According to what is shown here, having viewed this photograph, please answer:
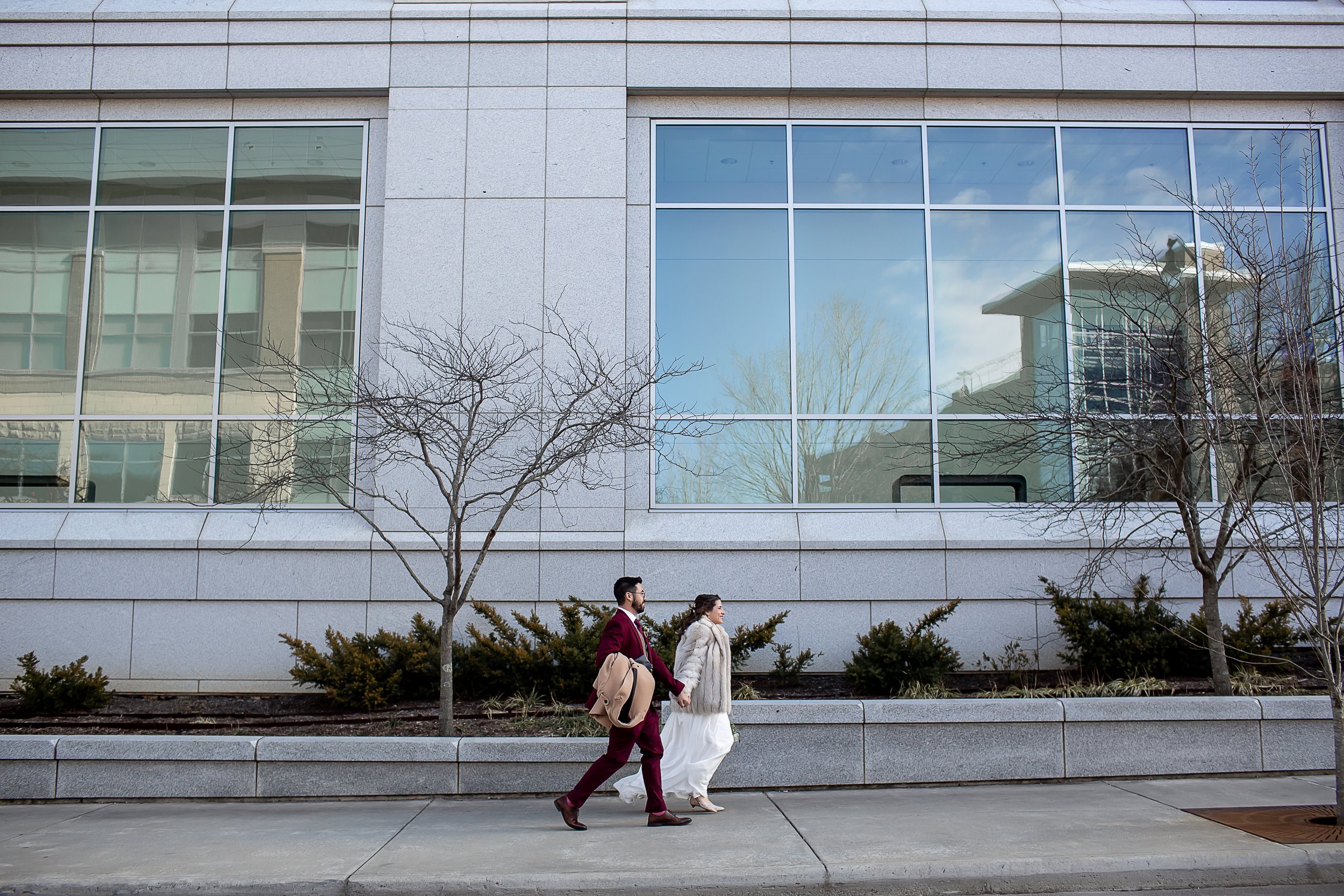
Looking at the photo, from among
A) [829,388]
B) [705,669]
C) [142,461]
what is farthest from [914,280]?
[142,461]

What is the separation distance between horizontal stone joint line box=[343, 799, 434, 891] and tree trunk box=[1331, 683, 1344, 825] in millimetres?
6429

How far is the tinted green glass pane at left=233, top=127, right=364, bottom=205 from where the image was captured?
483 inches

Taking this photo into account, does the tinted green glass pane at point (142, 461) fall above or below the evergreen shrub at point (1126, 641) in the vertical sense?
above

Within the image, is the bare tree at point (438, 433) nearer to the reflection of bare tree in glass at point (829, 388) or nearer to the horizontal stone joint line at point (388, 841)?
the reflection of bare tree in glass at point (829, 388)

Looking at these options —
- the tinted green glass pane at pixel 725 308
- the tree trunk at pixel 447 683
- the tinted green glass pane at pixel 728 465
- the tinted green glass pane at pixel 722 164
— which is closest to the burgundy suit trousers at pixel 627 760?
the tree trunk at pixel 447 683

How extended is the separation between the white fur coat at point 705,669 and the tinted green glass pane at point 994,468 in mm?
5207

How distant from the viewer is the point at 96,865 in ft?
20.2

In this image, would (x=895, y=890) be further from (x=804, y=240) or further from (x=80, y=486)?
(x=80, y=486)

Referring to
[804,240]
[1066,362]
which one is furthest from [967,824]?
[804,240]

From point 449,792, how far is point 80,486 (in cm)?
689

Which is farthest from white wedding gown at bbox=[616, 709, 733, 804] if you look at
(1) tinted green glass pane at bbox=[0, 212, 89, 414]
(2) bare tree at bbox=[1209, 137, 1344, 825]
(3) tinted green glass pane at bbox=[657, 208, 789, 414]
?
(1) tinted green glass pane at bbox=[0, 212, 89, 414]

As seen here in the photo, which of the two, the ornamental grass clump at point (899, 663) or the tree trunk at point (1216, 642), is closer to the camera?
the tree trunk at point (1216, 642)

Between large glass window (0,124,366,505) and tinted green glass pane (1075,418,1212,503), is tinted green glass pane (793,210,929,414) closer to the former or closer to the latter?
tinted green glass pane (1075,418,1212,503)

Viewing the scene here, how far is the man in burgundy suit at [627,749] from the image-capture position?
6.88 m
